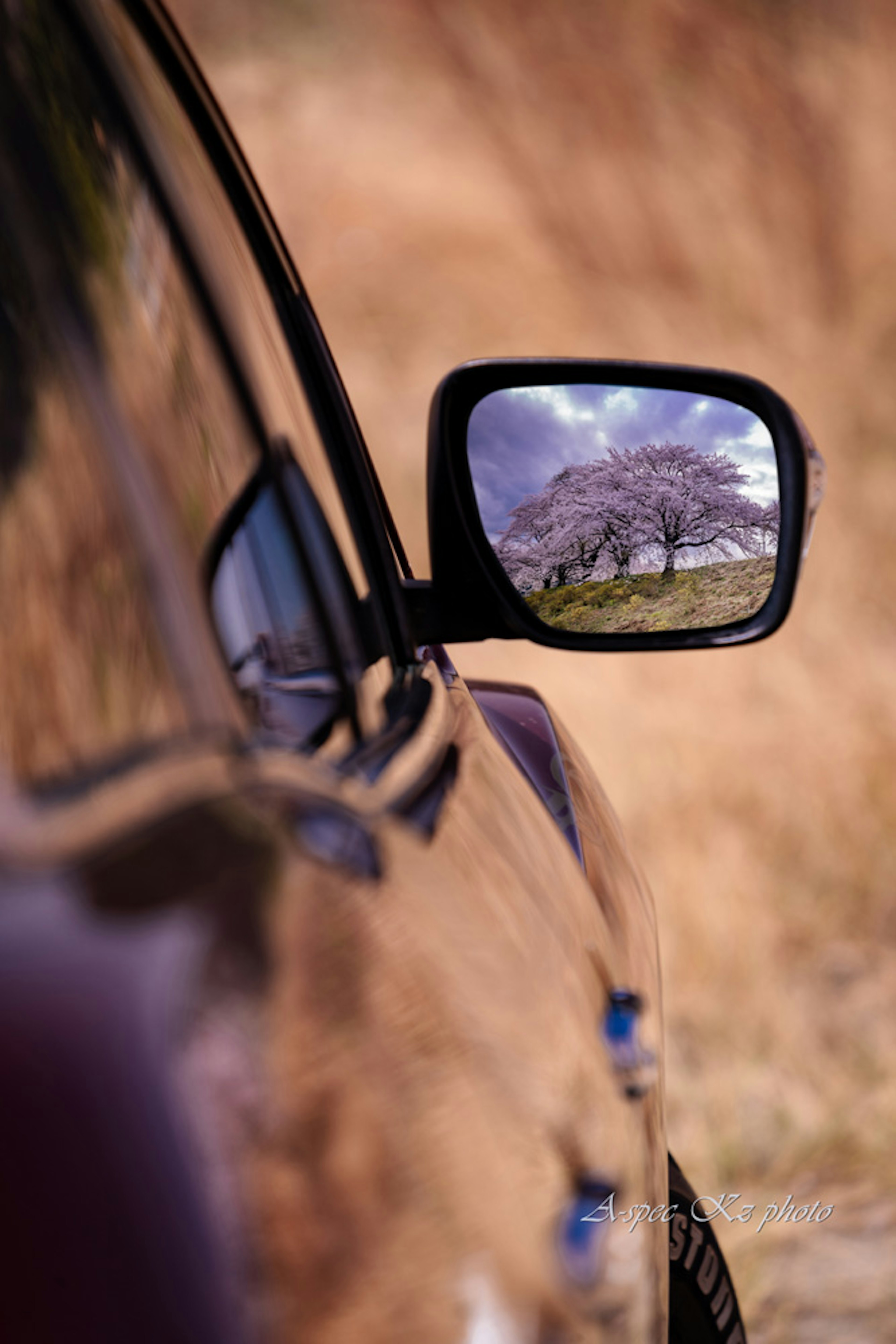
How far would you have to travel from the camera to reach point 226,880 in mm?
347

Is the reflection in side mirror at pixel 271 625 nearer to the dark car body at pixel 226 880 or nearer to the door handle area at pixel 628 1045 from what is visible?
the dark car body at pixel 226 880

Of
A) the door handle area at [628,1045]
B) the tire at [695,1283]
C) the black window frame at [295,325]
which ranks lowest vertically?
the tire at [695,1283]

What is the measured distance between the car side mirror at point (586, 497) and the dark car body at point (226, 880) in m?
0.14

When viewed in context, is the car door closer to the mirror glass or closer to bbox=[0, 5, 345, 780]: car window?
bbox=[0, 5, 345, 780]: car window

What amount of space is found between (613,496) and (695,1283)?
76cm

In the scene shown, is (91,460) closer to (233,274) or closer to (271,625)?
(271,625)

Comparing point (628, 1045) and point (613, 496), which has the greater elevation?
point (613, 496)

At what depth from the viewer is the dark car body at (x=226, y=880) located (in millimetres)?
279

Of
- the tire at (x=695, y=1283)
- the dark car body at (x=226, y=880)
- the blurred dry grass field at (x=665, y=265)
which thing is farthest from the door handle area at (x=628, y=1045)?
the blurred dry grass field at (x=665, y=265)

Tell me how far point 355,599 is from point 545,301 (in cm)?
362

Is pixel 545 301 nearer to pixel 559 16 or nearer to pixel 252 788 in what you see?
pixel 559 16

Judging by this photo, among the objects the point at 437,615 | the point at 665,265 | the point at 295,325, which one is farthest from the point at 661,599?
the point at 665,265

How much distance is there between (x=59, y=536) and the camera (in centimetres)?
44

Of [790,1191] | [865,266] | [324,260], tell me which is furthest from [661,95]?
[790,1191]
